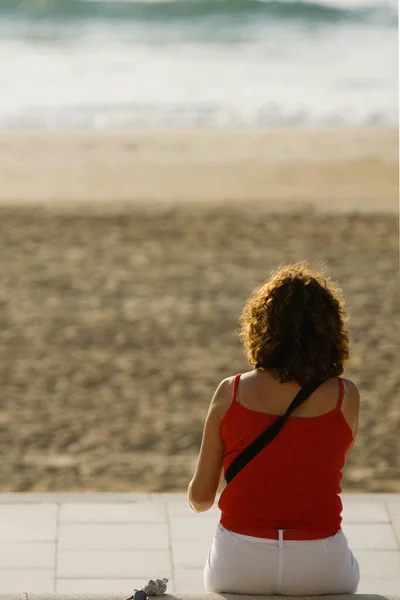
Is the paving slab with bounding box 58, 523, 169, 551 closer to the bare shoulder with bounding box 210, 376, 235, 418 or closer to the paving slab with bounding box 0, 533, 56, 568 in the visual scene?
the paving slab with bounding box 0, 533, 56, 568

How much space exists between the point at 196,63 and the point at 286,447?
95.2ft

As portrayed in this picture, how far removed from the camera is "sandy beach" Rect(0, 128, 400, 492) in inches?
262

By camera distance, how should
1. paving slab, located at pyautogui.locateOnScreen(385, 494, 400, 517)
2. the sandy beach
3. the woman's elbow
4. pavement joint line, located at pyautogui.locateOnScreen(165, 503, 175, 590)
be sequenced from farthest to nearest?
the sandy beach → paving slab, located at pyautogui.locateOnScreen(385, 494, 400, 517) → pavement joint line, located at pyautogui.locateOnScreen(165, 503, 175, 590) → the woman's elbow

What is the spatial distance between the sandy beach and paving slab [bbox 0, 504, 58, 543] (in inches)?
22.8

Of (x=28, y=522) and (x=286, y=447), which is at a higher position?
(x=28, y=522)

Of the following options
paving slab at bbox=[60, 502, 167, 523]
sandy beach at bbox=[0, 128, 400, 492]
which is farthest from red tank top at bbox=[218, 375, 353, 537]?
sandy beach at bbox=[0, 128, 400, 492]

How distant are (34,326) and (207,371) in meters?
1.61

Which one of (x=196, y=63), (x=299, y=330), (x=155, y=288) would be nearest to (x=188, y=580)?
→ (x=299, y=330)

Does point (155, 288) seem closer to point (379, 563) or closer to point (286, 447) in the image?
point (379, 563)

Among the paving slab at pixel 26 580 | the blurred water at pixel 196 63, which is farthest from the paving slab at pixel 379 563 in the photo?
the blurred water at pixel 196 63

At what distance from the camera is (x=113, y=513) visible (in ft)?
17.4

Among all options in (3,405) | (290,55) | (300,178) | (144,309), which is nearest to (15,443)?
(3,405)

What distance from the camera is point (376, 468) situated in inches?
249

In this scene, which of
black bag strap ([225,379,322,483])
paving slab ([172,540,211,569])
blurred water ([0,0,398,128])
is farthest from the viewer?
blurred water ([0,0,398,128])
